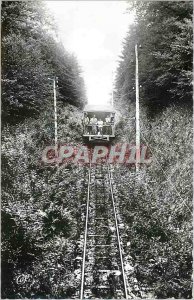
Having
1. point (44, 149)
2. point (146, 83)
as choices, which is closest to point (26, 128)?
point (44, 149)

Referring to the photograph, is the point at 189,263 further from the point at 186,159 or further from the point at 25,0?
the point at 25,0

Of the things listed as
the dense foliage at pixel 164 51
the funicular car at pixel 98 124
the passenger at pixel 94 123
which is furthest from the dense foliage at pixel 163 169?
the passenger at pixel 94 123

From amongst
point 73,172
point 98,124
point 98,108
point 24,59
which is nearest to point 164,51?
point 24,59

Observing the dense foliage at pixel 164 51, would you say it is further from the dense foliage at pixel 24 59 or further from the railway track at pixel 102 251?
the railway track at pixel 102 251

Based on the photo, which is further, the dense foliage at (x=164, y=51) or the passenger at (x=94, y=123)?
the passenger at (x=94, y=123)

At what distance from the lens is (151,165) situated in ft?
53.6

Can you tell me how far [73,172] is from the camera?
17.5 meters

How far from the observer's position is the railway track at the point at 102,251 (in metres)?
9.06

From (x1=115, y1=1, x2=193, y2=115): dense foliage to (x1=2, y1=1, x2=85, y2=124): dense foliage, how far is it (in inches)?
181

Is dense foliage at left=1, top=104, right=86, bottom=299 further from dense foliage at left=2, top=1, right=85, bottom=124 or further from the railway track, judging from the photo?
dense foliage at left=2, top=1, right=85, bottom=124

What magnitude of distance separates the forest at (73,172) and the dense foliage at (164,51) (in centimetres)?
6

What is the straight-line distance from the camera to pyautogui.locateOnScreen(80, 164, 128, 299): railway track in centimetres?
906

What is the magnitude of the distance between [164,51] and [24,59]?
6958 mm

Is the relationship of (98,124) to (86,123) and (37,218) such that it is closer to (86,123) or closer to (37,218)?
(86,123)
